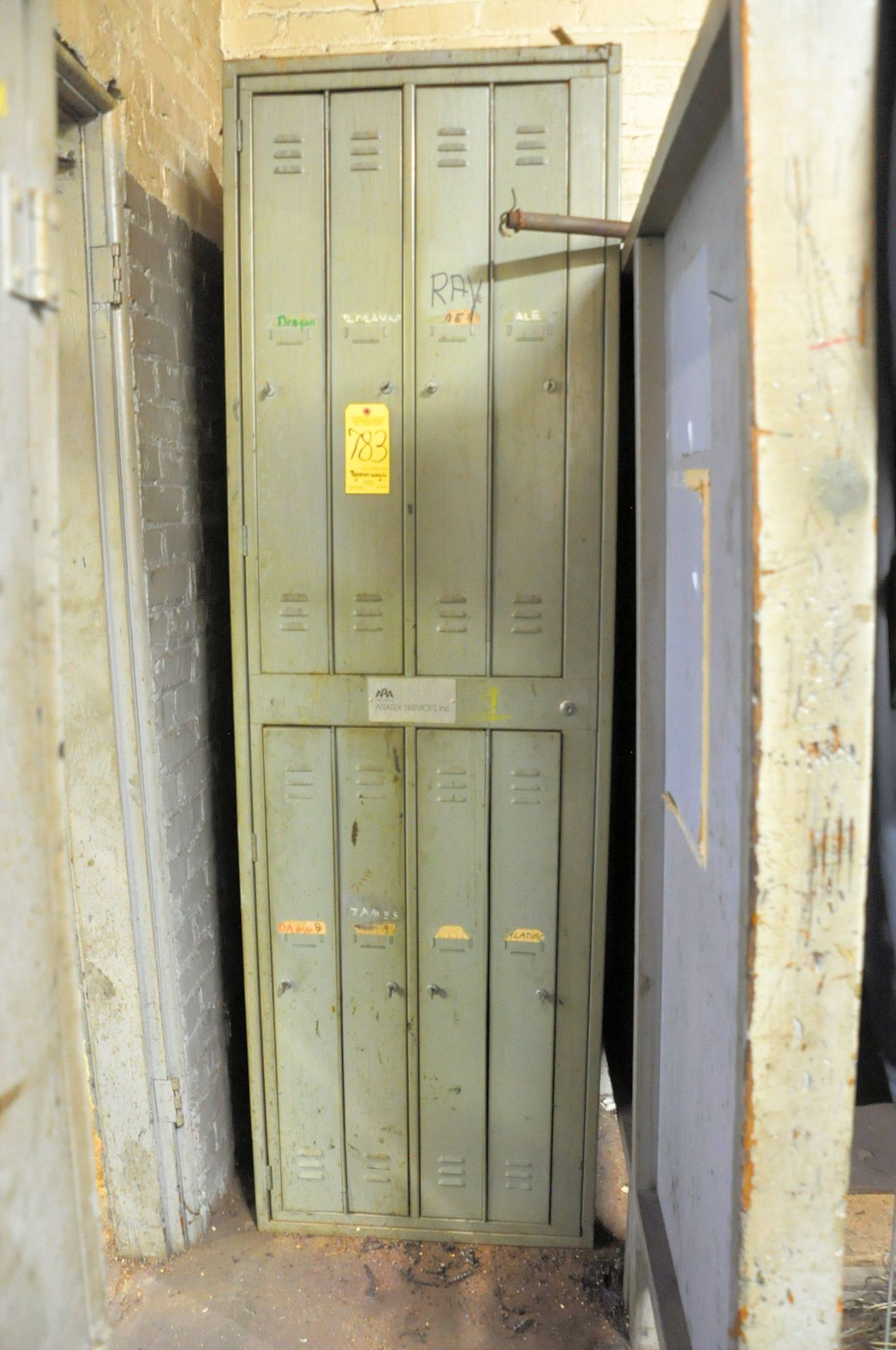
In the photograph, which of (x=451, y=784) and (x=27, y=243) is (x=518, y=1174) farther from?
(x=27, y=243)

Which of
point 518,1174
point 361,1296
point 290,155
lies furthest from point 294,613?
point 361,1296

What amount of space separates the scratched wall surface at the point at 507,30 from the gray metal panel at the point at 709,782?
1107 millimetres

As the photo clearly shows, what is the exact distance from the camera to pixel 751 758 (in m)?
0.90

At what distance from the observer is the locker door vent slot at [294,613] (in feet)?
→ 6.43

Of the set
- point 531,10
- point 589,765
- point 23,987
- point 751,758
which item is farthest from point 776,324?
point 531,10

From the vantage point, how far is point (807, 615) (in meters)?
0.88

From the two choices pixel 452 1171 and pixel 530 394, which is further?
pixel 452 1171

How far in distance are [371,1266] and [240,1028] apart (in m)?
0.67

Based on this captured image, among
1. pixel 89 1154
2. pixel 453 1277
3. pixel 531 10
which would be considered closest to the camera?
pixel 89 1154

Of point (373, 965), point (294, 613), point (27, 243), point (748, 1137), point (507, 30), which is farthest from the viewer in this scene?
point (507, 30)

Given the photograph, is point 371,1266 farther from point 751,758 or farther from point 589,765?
point 751,758

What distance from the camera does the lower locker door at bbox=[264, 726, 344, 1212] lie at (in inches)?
79.9

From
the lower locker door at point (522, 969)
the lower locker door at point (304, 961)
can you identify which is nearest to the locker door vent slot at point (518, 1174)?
the lower locker door at point (522, 969)

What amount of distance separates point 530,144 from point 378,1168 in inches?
91.5
